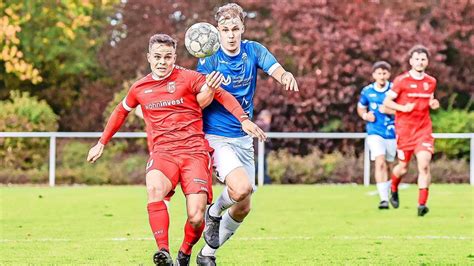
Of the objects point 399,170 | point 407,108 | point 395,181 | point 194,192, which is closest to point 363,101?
point 395,181

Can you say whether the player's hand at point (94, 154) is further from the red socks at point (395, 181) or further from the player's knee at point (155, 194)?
the red socks at point (395, 181)

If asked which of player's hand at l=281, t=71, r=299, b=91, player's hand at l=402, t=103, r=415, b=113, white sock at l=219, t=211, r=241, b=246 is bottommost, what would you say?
white sock at l=219, t=211, r=241, b=246

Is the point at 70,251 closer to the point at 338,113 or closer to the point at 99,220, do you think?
the point at 99,220

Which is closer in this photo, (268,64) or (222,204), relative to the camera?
(222,204)


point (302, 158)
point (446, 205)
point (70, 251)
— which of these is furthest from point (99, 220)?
point (302, 158)

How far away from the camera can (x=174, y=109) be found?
9773 mm

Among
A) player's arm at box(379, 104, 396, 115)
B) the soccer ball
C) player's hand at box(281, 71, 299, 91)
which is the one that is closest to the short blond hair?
the soccer ball

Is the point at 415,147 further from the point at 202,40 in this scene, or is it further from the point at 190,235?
the point at 190,235

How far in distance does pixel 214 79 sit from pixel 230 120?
2.39 ft

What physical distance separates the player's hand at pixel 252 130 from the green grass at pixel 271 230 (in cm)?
156

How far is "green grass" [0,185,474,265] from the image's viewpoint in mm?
11062

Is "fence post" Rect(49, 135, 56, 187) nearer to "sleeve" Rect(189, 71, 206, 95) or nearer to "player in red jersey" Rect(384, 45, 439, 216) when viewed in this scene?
"player in red jersey" Rect(384, 45, 439, 216)

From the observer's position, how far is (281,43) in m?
31.5

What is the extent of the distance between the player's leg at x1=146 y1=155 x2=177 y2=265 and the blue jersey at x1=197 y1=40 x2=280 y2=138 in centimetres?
72
